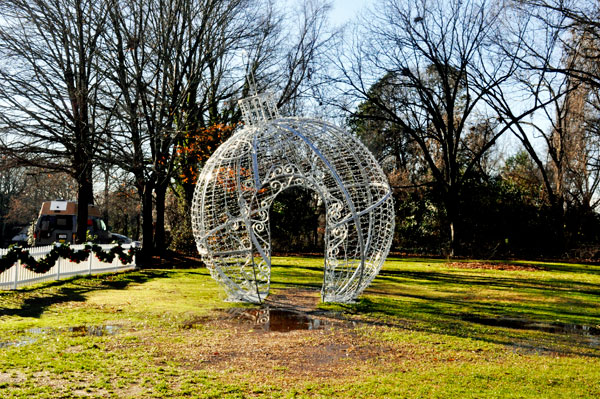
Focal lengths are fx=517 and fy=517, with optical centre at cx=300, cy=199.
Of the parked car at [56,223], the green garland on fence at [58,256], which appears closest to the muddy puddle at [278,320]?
the green garland on fence at [58,256]

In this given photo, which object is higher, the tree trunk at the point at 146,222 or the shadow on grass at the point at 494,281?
the tree trunk at the point at 146,222

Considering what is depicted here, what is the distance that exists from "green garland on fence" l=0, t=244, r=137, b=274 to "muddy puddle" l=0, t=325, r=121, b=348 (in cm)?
393

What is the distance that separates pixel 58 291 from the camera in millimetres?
11500

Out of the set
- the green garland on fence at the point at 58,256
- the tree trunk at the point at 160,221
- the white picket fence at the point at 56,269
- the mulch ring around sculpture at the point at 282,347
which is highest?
the tree trunk at the point at 160,221

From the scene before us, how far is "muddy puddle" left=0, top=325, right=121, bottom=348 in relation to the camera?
676cm

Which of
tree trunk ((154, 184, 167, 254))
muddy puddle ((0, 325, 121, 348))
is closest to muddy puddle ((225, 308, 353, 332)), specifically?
muddy puddle ((0, 325, 121, 348))

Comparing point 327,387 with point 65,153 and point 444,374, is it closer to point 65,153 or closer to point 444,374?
point 444,374

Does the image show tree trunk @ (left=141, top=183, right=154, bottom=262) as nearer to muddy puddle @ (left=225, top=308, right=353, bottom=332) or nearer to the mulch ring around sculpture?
muddy puddle @ (left=225, top=308, right=353, bottom=332)

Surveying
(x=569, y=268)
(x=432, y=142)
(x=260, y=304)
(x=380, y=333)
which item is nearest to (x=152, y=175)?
(x=260, y=304)

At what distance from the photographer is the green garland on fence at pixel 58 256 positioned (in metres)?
10.8

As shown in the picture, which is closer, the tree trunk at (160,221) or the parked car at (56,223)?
the tree trunk at (160,221)

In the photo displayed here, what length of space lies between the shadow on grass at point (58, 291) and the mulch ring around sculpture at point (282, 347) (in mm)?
3357

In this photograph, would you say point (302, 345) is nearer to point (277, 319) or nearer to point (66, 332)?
point (277, 319)

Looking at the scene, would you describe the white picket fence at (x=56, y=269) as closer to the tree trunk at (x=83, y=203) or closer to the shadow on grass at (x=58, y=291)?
the shadow on grass at (x=58, y=291)
